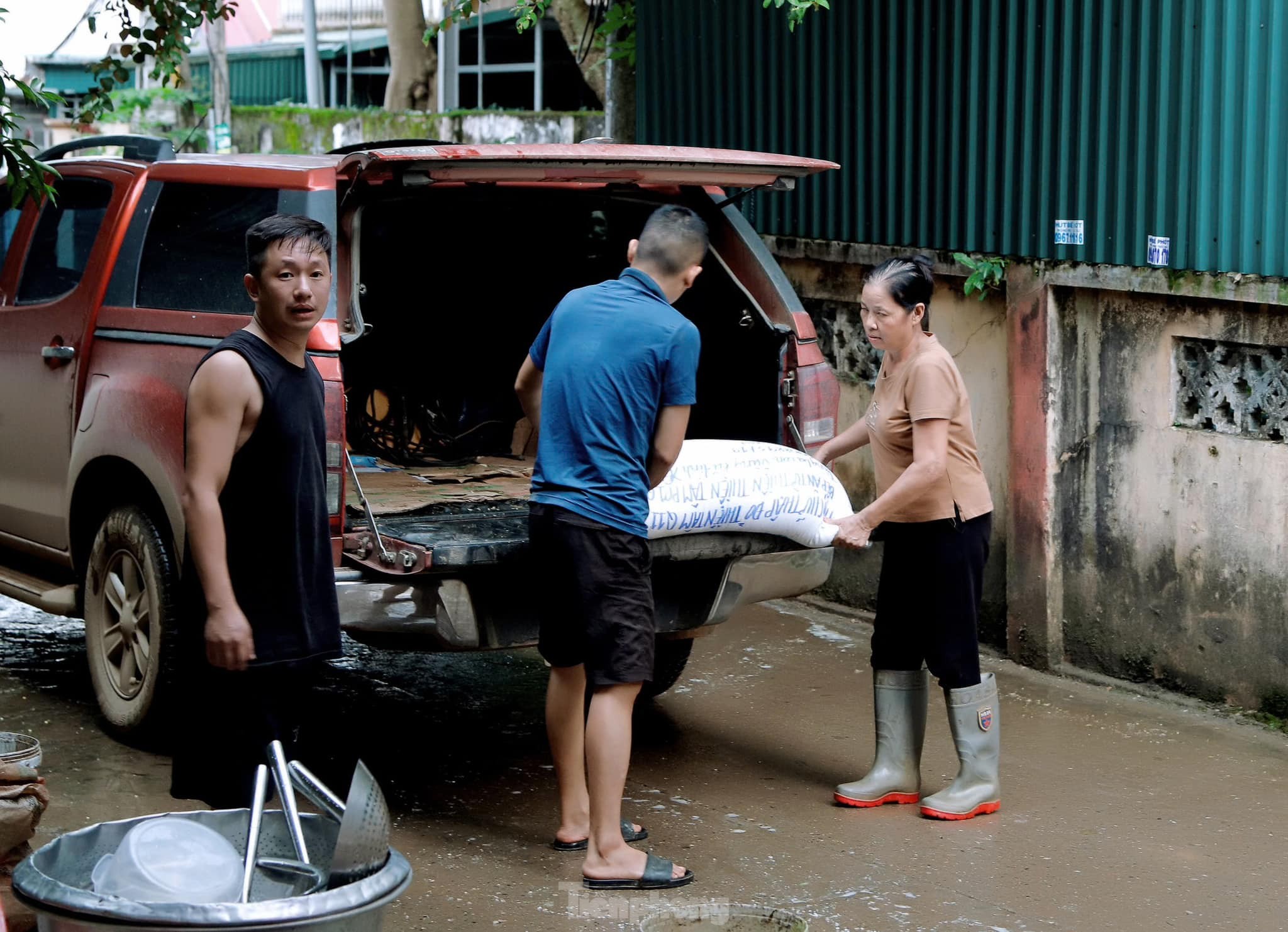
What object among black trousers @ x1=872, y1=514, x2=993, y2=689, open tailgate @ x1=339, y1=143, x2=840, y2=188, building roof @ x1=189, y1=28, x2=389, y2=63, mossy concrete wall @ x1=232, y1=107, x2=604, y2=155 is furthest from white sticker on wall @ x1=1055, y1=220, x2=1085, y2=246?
building roof @ x1=189, y1=28, x2=389, y2=63

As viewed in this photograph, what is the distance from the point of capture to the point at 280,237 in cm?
388

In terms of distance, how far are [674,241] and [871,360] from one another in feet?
11.3

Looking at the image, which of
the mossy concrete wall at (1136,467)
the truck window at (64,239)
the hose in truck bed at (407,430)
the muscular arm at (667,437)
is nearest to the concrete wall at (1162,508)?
the mossy concrete wall at (1136,467)

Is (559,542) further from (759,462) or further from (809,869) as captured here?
(809,869)

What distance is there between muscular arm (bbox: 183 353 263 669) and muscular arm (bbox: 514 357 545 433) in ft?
4.24

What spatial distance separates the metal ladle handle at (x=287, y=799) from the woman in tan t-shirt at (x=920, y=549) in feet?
6.79

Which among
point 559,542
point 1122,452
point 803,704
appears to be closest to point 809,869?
point 559,542

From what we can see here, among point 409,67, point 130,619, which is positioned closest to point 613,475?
point 130,619

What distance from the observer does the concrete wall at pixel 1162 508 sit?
6000mm

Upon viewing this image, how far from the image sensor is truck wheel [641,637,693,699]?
618cm

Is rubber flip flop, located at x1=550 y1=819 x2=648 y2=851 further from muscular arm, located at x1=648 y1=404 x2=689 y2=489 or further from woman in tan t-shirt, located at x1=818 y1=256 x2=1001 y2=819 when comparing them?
muscular arm, located at x1=648 y1=404 x2=689 y2=489

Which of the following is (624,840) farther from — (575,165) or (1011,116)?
(1011,116)

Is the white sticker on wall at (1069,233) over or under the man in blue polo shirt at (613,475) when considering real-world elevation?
over

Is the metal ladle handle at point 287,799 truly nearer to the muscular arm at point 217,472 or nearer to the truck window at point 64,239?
the muscular arm at point 217,472
